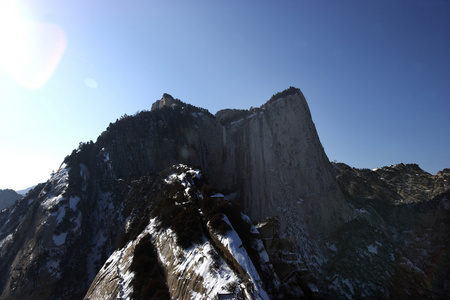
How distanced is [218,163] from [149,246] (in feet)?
125

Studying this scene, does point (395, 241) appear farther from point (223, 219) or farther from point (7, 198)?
point (7, 198)

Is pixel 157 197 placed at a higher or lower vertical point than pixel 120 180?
lower

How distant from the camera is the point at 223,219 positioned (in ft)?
61.2

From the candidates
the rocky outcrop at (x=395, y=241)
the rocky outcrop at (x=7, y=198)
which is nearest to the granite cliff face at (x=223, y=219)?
the rocky outcrop at (x=395, y=241)

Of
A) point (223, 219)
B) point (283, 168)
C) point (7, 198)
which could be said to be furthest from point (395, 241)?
point (7, 198)

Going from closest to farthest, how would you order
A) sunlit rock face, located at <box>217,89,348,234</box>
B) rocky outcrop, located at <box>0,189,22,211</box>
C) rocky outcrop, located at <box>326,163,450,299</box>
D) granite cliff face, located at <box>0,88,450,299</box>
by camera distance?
granite cliff face, located at <box>0,88,450,299</box> → rocky outcrop, located at <box>326,163,450,299</box> → sunlit rock face, located at <box>217,89,348,234</box> → rocky outcrop, located at <box>0,189,22,211</box>

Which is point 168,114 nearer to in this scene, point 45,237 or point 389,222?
point 45,237

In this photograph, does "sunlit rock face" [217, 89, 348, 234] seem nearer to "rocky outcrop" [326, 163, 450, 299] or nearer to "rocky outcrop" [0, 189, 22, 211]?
"rocky outcrop" [326, 163, 450, 299]

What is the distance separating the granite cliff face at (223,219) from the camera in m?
18.0

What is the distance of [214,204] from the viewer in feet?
71.1

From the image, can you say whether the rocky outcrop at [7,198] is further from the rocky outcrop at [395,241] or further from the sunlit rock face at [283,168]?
the rocky outcrop at [395,241]

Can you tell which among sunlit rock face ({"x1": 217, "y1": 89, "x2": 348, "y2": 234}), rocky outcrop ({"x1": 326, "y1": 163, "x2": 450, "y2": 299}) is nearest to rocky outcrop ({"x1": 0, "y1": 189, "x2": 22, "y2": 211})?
Result: sunlit rock face ({"x1": 217, "y1": 89, "x2": 348, "y2": 234})

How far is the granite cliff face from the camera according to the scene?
1800cm

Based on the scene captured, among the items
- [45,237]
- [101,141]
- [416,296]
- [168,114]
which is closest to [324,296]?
[416,296]
